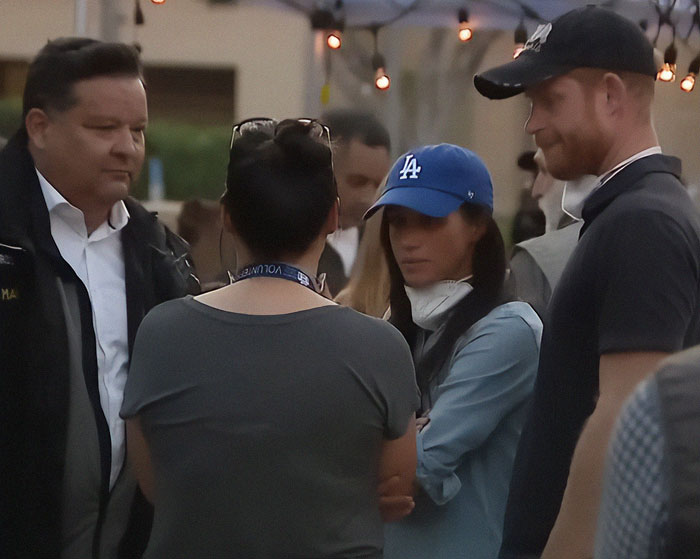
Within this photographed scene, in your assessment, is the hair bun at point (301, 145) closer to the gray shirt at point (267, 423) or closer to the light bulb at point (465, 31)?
the gray shirt at point (267, 423)

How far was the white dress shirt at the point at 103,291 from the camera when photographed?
Answer: 94.0 inches

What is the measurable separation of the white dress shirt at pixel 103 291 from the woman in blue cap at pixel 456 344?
637 mm

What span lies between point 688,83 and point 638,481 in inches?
191

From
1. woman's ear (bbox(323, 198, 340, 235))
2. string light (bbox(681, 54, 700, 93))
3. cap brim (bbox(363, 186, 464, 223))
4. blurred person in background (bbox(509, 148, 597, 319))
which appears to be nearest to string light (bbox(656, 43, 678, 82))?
string light (bbox(681, 54, 700, 93))

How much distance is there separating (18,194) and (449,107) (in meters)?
3.40

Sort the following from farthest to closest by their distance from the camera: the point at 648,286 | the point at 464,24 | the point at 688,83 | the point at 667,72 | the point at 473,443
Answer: the point at 688,83
the point at 667,72
the point at 464,24
the point at 473,443
the point at 648,286

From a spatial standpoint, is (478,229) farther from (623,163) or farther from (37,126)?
(37,126)

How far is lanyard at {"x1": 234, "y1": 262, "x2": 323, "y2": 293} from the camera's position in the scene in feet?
5.99

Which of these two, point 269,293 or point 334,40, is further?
point 334,40

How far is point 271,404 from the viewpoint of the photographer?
1.71 m

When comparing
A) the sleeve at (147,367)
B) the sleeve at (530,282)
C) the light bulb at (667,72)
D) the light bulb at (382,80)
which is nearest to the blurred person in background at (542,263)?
the sleeve at (530,282)

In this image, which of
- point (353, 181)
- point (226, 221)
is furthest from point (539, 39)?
point (353, 181)

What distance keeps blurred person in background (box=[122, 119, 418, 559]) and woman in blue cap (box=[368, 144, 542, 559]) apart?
0.45 m

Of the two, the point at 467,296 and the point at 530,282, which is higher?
the point at 467,296
